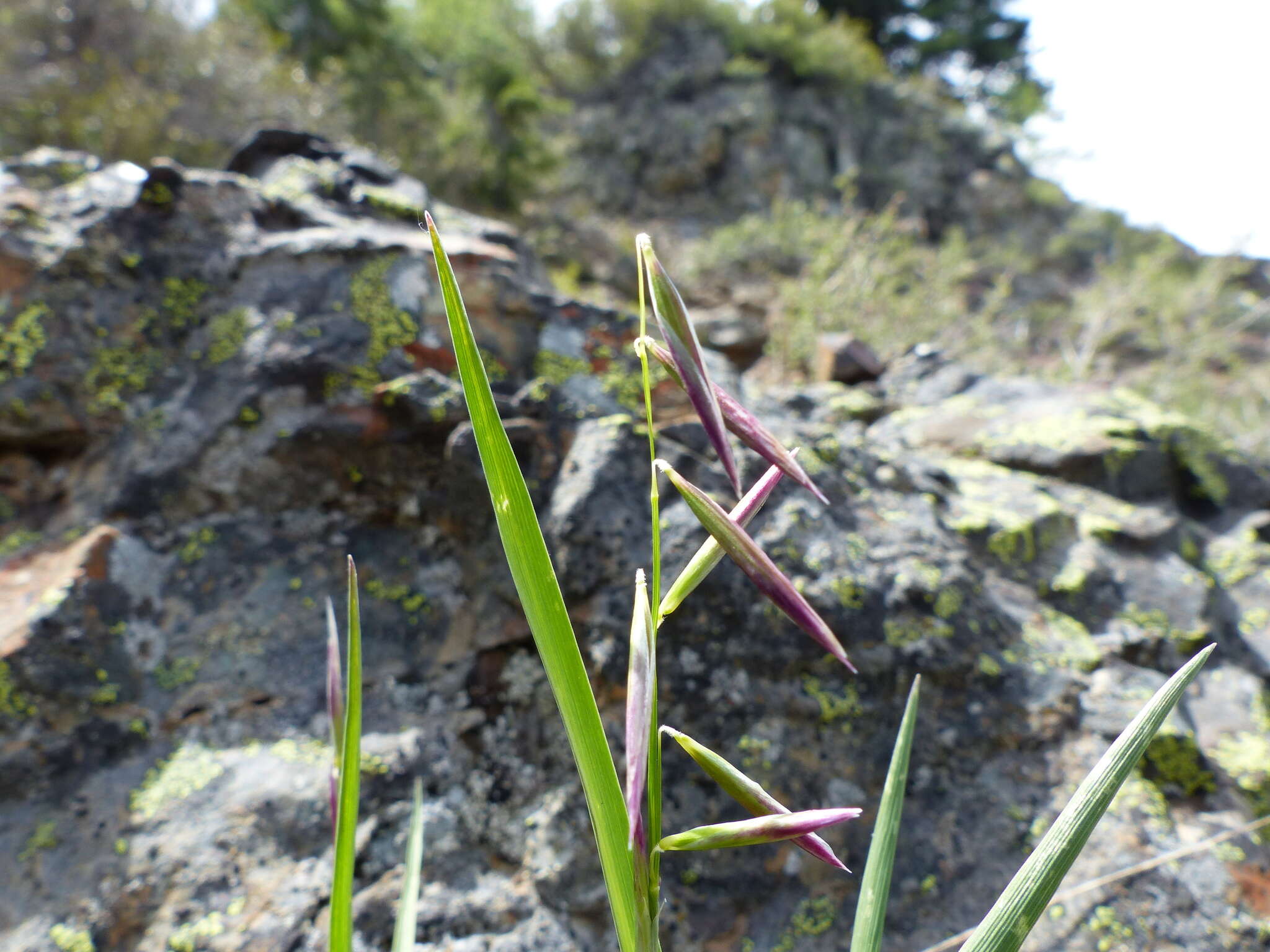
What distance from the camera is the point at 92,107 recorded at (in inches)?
222

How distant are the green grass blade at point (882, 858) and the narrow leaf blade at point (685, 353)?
0.36 m

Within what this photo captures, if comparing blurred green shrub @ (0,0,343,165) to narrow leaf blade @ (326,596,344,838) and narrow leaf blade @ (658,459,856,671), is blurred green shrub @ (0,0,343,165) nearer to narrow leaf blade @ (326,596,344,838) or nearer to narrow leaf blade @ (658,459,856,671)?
narrow leaf blade @ (326,596,344,838)

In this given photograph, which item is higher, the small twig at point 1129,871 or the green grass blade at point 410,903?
the green grass blade at point 410,903

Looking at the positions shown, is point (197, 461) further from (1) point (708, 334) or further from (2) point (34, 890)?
(1) point (708, 334)

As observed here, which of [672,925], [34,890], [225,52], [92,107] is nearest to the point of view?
[34,890]

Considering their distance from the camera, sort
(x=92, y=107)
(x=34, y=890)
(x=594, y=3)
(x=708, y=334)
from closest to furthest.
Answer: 1. (x=34, y=890)
2. (x=708, y=334)
3. (x=92, y=107)
4. (x=594, y=3)

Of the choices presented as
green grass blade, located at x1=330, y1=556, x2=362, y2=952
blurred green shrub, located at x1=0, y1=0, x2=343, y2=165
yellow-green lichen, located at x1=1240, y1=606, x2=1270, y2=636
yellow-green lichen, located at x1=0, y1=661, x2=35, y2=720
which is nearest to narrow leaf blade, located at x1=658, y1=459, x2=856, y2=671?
green grass blade, located at x1=330, y1=556, x2=362, y2=952

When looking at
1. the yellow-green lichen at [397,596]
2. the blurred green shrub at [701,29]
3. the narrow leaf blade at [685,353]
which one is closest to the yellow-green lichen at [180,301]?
the yellow-green lichen at [397,596]

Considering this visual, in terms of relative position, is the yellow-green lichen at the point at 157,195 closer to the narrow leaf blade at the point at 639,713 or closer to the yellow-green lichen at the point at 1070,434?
the narrow leaf blade at the point at 639,713

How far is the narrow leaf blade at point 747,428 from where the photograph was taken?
56cm

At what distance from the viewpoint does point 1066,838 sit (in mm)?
Answer: 597

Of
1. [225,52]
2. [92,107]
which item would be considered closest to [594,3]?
[225,52]

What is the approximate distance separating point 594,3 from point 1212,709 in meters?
16.3

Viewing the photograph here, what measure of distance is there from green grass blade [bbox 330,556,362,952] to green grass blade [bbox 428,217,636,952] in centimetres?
20
